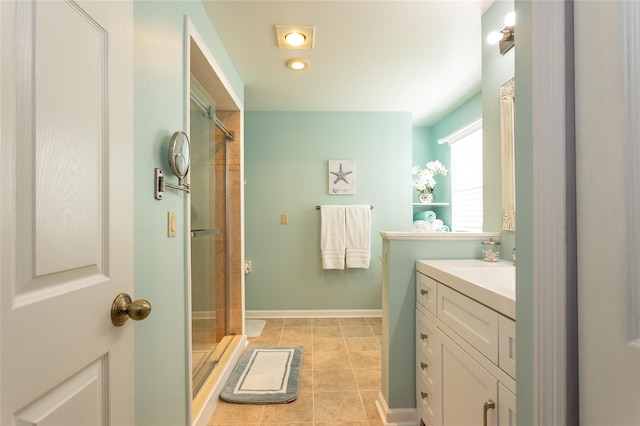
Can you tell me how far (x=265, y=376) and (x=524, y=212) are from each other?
2.06m

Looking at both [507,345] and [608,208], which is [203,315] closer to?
[507,345]

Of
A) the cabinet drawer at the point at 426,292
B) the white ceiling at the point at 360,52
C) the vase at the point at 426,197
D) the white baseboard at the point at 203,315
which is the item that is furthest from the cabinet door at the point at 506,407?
the vase at the point at 426,197

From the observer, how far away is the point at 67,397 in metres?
0.54

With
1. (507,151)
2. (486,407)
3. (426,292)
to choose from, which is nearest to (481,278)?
(426,292)

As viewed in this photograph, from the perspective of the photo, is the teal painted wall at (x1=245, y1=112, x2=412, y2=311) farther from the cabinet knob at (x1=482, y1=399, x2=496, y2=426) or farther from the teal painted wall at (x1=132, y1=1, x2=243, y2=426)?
the cabinet knob at (x1=482, y1=399, x2=496, y2=426)

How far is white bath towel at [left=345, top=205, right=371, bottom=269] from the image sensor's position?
10.9 feet

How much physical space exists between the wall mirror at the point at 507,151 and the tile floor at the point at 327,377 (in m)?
1.36

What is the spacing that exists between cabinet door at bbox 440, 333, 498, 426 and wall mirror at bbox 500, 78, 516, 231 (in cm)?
78

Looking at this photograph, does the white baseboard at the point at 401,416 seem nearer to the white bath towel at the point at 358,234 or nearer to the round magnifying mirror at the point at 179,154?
the round magnifying mirror at the point at 179,154

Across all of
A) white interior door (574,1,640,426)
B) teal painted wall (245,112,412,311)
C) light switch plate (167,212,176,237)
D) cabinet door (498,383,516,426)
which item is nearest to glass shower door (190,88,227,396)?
light switch plate (167,212,176,237)

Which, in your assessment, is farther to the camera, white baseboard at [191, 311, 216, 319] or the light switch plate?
white baseboard at [191, 311, 216, 319]

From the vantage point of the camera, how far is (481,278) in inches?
54.7

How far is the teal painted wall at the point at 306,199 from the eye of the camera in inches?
134

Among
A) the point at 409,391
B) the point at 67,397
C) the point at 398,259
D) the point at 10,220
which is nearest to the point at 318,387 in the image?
the point at 409,391
